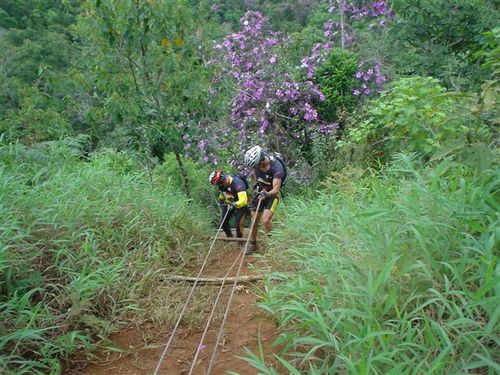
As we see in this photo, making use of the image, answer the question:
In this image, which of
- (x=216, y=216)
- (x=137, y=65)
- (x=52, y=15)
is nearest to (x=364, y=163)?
(x=216, y=216)

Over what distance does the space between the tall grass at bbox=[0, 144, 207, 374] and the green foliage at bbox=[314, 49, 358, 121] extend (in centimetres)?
533

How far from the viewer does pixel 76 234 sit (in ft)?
13.5

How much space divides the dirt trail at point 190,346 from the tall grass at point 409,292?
351 millimetres

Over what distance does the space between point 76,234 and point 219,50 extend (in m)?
7.30

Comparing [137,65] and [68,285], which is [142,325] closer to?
[68,285]

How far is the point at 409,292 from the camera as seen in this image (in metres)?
2.60

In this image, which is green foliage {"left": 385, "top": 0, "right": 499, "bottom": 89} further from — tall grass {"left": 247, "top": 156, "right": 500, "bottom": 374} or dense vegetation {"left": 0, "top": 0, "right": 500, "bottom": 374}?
tall grass {"left": 247, "top": 156, "right": 500, "bottom": 374}

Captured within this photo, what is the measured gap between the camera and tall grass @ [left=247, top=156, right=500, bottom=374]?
2164 mm

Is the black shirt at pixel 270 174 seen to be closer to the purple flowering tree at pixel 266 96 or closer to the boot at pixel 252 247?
the boot at pixel 252 247

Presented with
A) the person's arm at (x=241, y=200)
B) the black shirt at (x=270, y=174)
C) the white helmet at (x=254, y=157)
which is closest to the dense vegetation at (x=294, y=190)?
the black shirt at (x=270, y=174)

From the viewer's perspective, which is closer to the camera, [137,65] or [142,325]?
[142,325]

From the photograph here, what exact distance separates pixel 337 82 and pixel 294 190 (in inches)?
108

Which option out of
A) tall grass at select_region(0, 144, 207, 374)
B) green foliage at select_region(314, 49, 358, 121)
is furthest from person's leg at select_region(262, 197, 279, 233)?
green foliage at select_region(314, 49, 358, 121)

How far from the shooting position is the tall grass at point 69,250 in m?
3.20
